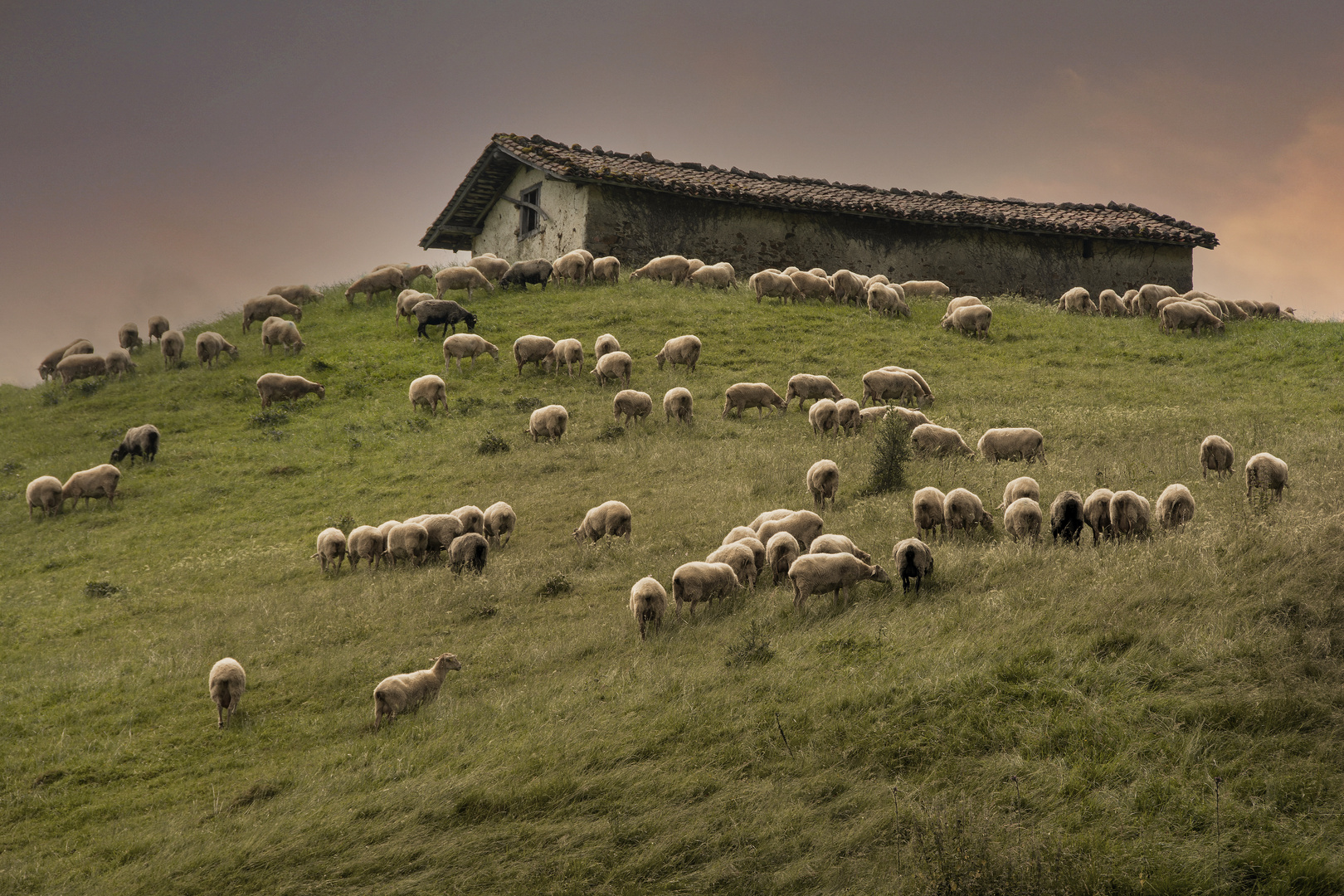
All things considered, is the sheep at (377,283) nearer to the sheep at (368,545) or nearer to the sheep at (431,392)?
the sheep at (431,392)

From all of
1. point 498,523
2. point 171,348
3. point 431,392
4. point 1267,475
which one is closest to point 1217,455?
point 1267,475

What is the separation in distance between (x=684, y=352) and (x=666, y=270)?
9131 millimetres

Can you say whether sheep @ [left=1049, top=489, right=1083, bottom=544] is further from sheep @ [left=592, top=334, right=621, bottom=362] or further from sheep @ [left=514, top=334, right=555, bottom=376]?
sheep @ [left=514, top=334, right=555, bottom=376]

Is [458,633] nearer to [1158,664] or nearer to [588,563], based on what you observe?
[588,563]

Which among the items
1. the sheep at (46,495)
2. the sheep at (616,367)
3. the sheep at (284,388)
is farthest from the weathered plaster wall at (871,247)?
the sheep at (46,495)

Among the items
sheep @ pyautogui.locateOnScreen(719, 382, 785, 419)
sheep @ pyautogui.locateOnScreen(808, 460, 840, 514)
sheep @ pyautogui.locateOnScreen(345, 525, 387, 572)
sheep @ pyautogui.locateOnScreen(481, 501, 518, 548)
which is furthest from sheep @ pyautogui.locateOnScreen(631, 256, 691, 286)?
sheep @ pyautogui.locateOnScreen(345, 525, 387, 572)

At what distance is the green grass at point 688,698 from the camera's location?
284 inches

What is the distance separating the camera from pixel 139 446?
21500 millimetres

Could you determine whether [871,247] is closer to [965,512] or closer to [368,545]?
[965,512]

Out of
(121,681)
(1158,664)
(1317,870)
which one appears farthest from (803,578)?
(121,681)

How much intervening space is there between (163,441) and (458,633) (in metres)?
14.3

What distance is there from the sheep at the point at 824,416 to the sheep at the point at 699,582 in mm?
8254

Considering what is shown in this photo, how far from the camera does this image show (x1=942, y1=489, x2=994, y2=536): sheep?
1292cm

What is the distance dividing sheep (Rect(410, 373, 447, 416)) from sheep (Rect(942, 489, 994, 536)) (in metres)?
13.3
